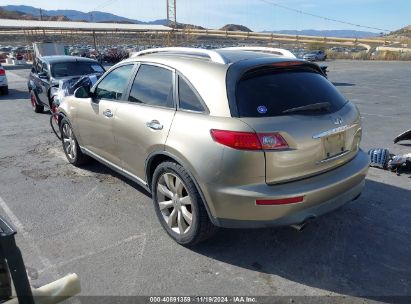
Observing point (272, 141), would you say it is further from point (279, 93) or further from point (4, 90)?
point (4, 90)

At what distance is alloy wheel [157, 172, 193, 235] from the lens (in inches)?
135

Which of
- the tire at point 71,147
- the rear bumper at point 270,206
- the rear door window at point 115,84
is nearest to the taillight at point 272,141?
the rear bumper at point 270,206

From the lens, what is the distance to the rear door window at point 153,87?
3.62m

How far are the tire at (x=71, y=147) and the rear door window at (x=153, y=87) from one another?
1.93 m

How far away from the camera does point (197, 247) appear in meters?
3.52

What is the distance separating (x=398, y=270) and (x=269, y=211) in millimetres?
1223

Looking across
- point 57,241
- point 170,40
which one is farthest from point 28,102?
point 170,40

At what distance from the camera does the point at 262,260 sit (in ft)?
10.8

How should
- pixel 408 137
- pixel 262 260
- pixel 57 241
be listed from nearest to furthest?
1. pixel 262 260
2. pixel 57 241
3. pixel 408 137

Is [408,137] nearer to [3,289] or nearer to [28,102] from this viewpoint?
[3,289]

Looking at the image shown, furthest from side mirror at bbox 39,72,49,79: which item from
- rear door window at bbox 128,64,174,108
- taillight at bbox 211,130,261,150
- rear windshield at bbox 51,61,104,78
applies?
taillight at bbox 211,130,261,150

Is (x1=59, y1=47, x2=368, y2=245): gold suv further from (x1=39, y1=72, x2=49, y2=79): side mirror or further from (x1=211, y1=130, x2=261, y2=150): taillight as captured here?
(x1=39, y1=72, x2=49, y2=79): side mirror

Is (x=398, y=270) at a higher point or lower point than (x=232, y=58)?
lower

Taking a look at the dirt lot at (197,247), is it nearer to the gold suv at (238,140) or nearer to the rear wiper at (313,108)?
the gold suv at (238,140)
